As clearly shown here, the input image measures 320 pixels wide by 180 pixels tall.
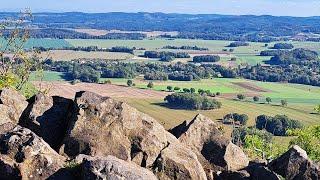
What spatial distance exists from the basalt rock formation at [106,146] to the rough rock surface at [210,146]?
0.15 ft

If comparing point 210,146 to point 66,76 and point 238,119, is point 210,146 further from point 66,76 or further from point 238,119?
point 66,76

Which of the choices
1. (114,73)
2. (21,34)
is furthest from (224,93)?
(21,34)

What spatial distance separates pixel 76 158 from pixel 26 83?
26.8 meters

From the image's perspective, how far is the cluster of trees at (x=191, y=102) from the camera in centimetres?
12251

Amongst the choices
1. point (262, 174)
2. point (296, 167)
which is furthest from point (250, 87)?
point (262, 174)

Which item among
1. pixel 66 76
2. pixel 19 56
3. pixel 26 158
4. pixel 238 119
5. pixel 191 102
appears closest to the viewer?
pixel 26 158

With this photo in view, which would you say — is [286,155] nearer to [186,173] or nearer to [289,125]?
[186,173]

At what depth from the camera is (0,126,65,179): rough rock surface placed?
17.1 meters

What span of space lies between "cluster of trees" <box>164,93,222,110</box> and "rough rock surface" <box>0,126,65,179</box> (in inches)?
4131

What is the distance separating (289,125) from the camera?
9644cm

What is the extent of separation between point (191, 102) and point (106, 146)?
104480 millimetres

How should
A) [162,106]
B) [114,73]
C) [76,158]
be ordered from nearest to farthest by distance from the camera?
1. [76,158]
2. [162,106]
3. [114,73]

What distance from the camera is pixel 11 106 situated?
2202 centimetres

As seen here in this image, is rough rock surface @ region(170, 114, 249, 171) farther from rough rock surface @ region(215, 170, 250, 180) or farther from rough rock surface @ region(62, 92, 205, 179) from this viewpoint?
rough rock surface @ region(62, 92, 205, 179)
